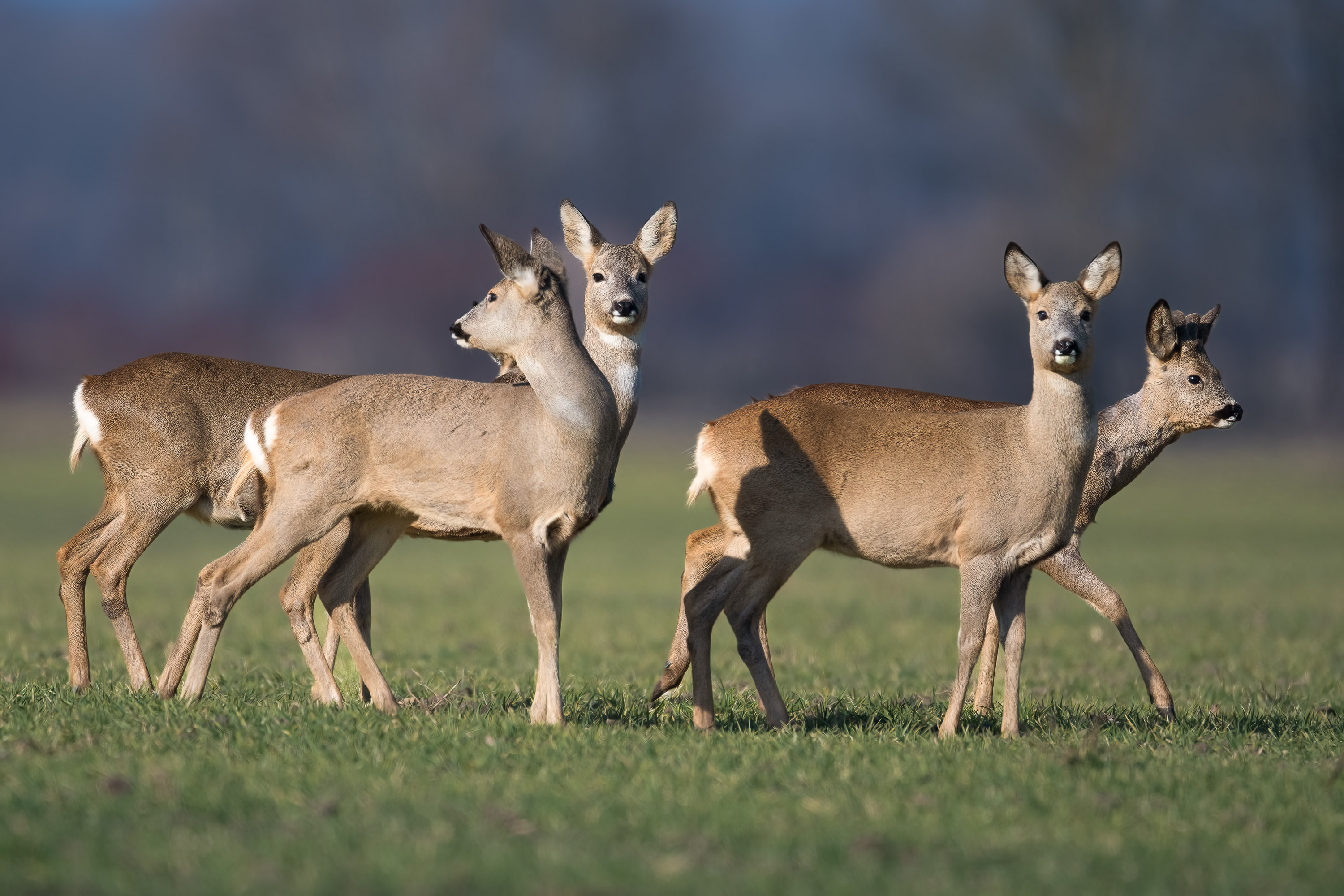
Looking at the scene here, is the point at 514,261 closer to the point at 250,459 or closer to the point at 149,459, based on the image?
the point at 250,459

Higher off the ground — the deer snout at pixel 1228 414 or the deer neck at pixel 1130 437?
the deer snout at pixel 1228 414

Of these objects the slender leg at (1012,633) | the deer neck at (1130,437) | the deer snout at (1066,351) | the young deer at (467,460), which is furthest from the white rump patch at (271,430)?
the deer neck at (1130,437)

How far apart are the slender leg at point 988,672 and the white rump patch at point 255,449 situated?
12.5 feet

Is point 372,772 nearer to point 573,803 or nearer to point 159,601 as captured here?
point 573,803

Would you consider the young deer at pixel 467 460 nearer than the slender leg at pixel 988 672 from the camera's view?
Yes

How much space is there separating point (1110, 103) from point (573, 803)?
5478 cm

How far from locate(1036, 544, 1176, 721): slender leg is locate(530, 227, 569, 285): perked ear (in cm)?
303

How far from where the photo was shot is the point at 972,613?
23.7 ft

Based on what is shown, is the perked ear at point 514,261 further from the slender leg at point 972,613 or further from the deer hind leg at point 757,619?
the slender leg at point 972,613

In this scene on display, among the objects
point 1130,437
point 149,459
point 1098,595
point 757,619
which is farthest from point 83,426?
point 1130,437

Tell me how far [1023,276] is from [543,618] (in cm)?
296

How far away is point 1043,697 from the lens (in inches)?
353

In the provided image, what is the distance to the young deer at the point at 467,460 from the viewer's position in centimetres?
702

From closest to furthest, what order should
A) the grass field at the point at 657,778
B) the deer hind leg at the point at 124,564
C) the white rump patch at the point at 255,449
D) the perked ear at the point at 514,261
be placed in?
the grass field at the point at 657,778 < the perked ear at the point at 514,261 < the white rump patch at the point at 255,449 < the deer hind leg at the point at 124,564
